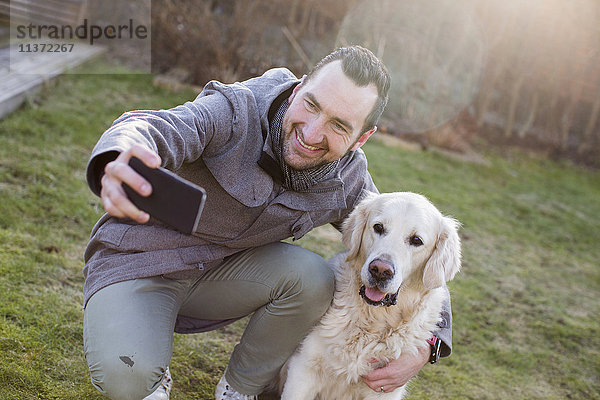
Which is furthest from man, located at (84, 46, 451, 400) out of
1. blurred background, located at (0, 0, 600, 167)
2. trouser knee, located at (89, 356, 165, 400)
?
blurred background, located at (0, 0, 600, 167)

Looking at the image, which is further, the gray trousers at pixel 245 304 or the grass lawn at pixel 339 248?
the grass lawn at pixel 339 248

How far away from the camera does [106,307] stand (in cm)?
196

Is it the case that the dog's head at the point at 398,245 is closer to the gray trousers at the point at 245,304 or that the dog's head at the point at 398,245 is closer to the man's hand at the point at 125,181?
the gray trousers at the point at 245,304

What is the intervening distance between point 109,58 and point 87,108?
9.26ft

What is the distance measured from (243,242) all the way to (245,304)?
0.90 ft

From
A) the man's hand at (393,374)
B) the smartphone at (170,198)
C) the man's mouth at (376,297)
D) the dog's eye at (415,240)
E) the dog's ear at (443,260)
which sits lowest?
the man's hand at (393,374)

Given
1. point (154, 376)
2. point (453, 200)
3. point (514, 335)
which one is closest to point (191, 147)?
point (154, 376)

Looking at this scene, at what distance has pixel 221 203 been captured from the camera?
2.16 meters

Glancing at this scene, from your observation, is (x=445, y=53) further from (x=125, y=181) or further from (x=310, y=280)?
(x=125, y=181)

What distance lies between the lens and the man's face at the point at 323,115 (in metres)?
2.13

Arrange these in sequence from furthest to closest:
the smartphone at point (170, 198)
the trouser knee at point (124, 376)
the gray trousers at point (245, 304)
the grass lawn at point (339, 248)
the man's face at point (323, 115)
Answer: the grass lawn at point (339, 248) → the man's face at point (323, 115) → the gray trousers at point (245, 304) → the trouser knee at point (124, 376) → the smartphone at point (170, 198)

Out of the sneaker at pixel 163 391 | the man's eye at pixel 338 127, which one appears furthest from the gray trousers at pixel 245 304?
the man's eye at pixel 338 127

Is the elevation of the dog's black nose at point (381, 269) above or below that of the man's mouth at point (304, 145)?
below

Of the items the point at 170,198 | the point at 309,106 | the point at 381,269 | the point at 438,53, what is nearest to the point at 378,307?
the point at 381,269
